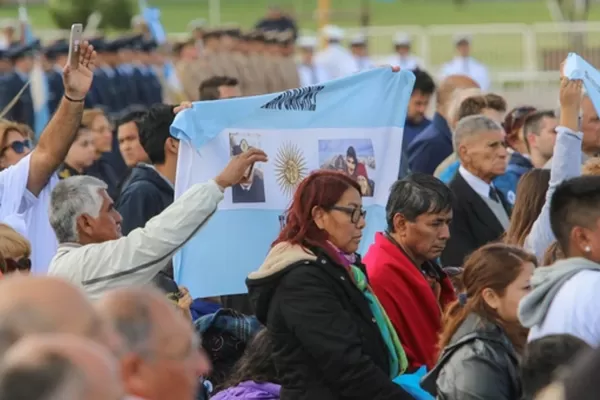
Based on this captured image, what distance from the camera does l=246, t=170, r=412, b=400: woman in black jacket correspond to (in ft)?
19.4

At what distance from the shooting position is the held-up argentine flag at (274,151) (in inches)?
289

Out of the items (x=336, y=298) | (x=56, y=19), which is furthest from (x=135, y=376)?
(x=56, y=19)

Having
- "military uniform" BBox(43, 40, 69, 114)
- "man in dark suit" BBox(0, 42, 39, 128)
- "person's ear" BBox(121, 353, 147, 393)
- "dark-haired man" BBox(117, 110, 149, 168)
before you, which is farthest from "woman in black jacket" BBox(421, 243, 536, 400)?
"military uniform" BBox(43, 40, 69, 114)

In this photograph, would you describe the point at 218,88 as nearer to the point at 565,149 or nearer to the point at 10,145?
the point at 10,145

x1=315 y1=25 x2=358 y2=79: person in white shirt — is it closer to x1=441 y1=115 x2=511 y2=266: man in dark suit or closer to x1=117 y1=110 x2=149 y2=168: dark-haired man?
x1=117 y1=110 x2=149 y2=168: dark-haired man

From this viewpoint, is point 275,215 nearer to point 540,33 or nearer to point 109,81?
point 109,81

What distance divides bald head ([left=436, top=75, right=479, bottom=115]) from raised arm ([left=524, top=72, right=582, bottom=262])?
4.82m

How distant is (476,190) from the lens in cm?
898

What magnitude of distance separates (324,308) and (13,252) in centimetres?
139

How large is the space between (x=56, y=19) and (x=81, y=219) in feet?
123

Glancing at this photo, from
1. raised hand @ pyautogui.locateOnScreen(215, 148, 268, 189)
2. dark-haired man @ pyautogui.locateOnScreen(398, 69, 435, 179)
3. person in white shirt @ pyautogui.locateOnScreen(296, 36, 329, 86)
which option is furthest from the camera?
person in white shirt @ pyautogui.locateOnScreen(296, 36, 329, 86)

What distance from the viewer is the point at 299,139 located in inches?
303

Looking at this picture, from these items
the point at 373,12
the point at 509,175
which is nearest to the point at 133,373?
the point at 509,175

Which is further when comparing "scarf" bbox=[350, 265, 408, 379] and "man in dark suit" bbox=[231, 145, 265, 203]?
"man in dark suit" bbox=[231, 145, 265, 203]
